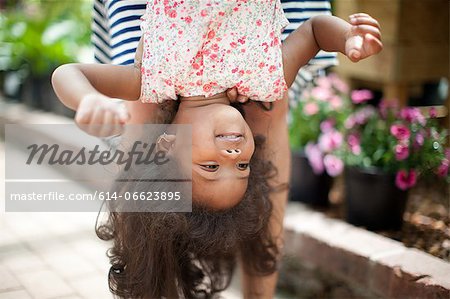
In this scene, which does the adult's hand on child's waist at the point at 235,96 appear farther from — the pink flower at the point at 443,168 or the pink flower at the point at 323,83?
the pink flower at the point at 323,83

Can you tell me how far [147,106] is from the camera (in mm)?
1468

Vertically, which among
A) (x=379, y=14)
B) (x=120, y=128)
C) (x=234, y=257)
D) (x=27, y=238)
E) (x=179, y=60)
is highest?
(x=379, y=14)

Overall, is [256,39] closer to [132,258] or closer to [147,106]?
[147,106]

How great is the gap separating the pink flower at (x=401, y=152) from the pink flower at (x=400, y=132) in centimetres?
3

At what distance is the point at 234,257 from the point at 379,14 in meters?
1.78

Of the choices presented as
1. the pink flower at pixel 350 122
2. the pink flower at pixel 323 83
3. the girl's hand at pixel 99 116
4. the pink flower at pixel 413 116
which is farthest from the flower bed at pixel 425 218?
the girl's hand at pixel 99 116

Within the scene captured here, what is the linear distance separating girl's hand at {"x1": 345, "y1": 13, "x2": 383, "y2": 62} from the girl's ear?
1.43 ft

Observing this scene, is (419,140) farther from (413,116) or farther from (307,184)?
(307,184)

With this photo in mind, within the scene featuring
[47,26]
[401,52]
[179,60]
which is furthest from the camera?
[47,26]

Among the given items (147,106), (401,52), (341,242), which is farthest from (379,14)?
(147,106)

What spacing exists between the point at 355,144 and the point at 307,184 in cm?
37

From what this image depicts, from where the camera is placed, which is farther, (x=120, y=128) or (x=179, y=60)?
(x=179, y=60)

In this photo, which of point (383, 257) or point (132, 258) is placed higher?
point (132, 258)

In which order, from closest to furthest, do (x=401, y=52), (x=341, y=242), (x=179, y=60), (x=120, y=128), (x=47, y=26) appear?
1. (x=120, y=128)
2. (x=179, y=60)
3. (x=341, y=242)
4. (x=401, y=52)
5. (x=47, y=26)
